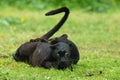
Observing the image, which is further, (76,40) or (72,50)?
(76,40)

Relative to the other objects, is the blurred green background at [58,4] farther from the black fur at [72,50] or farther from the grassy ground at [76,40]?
the black fur at [72,50]

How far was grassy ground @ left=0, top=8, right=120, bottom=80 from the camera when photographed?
8820 millimetres

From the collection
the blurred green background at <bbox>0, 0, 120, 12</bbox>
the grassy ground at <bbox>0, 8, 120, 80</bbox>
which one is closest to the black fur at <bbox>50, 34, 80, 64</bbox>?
the grassy ground at <bbox>0, 8, 120, 80</bbox>

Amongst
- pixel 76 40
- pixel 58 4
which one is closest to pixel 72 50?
pixel 76 40

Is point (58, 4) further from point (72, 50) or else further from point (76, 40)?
point (72, 50)

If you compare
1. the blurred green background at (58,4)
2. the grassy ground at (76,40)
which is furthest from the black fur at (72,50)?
the blurred green background at (58,4)

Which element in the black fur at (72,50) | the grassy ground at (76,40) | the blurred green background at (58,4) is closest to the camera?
the grassy ground at (76,40)

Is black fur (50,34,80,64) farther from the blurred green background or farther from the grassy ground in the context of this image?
the blurred green background

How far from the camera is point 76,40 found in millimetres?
14344

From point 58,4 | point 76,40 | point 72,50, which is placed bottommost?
point 58,4

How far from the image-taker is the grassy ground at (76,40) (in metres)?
8.82

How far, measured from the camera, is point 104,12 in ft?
70.5

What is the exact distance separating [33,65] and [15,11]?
11.0m

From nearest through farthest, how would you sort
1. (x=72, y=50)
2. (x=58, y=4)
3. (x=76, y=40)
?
(x=72, y=50) < (x=76, y=40) < (x=58, y=4)
